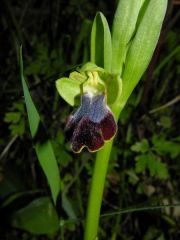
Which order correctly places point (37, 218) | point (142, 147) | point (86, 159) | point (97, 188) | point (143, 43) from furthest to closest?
point (86, 159) → point (142, 147) → point (37, 218) → point (97, 188) → point (143, 43)

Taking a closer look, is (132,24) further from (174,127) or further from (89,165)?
(174,127)

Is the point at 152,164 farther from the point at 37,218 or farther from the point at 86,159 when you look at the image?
the point at 37,218

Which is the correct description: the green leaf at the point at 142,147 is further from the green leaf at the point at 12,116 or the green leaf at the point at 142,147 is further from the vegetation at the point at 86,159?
the green leaf at the point at 12,116

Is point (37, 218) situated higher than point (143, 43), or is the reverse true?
point (143, 43)

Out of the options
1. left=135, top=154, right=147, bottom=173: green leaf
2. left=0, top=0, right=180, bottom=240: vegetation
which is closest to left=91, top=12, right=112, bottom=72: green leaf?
left=0, top=0, right=180, bottom=240: vegetation

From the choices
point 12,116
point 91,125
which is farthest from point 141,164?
point 91,125

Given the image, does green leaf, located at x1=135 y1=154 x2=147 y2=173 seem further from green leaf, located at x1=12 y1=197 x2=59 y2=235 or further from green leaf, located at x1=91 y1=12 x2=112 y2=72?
green leaf, located at x1=91 y1=12 x2=112 y2=72

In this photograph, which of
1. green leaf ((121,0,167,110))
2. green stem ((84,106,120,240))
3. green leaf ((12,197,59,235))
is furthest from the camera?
green leaf ((12,197,59,235))
